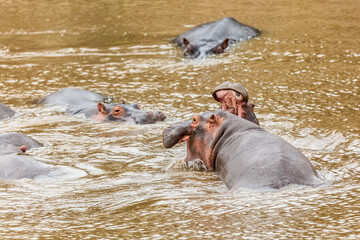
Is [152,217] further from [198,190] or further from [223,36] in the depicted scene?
[223,36]

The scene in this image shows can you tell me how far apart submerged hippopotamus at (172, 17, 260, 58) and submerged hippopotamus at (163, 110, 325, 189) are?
22.7 feet

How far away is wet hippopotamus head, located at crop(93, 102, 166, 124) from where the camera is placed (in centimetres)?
801

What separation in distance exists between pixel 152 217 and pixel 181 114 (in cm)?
414

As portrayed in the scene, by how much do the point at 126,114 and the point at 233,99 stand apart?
287cm

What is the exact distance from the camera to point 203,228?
3822mm

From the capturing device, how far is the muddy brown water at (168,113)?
4.05 meters

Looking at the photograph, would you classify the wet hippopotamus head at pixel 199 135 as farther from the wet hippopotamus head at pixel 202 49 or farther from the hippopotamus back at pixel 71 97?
the wet hippopotamus head at pixel 202 49

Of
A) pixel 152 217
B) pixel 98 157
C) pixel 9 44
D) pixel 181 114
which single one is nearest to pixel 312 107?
pixel 181 114

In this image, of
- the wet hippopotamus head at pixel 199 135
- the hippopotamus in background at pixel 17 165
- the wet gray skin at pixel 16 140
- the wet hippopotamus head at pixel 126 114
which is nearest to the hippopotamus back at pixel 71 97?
Result: the wet hippopotamus head at pixel 126 114

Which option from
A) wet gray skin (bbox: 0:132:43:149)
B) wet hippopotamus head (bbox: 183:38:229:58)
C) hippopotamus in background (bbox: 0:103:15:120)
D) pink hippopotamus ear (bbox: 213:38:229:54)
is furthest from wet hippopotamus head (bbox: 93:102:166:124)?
pink hippopotamus ear (bbox: 213:38:229:54)

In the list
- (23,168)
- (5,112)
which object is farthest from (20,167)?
(5,112)

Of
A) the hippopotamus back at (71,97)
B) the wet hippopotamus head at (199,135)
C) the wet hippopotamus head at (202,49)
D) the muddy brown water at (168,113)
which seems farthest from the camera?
the wet hippopotamus head at (202,49)

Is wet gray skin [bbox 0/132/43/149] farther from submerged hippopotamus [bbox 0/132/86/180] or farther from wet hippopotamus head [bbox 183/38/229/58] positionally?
wet hippopotamus head [bbox 183/38/229/58]

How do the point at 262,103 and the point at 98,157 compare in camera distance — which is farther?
the point at 262,103
